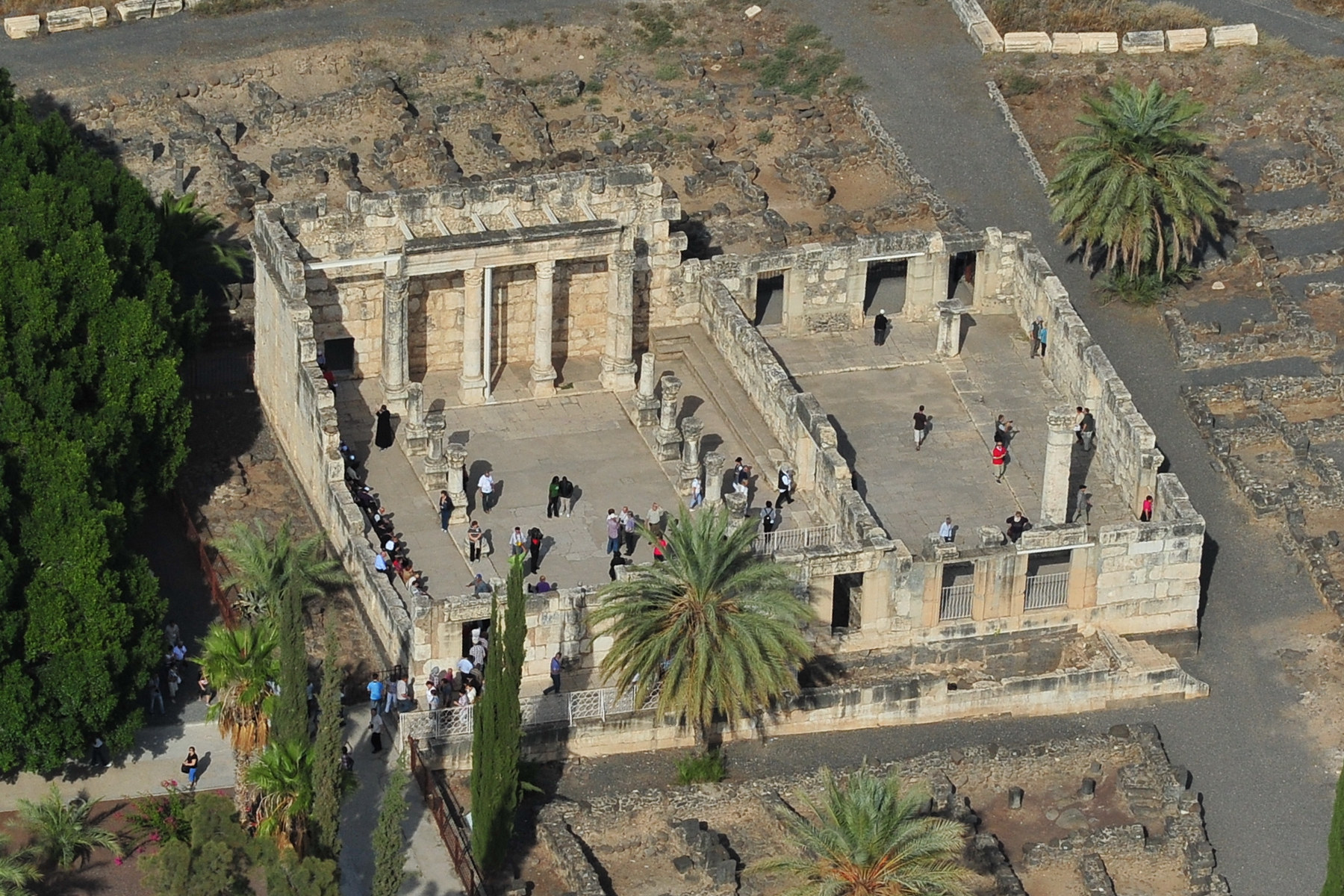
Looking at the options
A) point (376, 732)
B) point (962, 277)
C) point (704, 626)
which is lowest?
point (376, 732)

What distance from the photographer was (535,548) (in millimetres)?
79562

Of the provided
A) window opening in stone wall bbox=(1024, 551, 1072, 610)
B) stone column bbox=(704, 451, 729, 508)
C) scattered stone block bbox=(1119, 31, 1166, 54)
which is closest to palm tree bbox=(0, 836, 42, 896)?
stone column bbox=(704, 451, 729, 508)

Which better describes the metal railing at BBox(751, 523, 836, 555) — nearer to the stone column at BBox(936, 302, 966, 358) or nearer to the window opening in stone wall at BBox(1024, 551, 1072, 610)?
the window opening in stone wall at BBox(1024, 551, 1072, 610)

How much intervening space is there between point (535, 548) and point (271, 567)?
20.9ft

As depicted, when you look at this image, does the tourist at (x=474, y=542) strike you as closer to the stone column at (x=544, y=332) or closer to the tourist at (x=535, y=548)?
the tourist at (x=535, y=548)

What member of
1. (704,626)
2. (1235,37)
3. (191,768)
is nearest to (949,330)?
(704,626)

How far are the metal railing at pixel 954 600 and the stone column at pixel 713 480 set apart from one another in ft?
20.5

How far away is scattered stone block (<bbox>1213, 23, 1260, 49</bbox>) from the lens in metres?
107

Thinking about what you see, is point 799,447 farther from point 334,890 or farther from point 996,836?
point 334,890

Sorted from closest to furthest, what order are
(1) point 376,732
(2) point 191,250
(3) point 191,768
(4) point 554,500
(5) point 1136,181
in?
(3) point 191,768, (1) point 376,732, (4) point 554,500, (5) point 1136,181, (2) point 191,250

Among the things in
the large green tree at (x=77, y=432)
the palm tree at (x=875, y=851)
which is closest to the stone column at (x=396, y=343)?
the large green tree at (x=77, y=432)

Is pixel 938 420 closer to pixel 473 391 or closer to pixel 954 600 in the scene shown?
pixel 954 600

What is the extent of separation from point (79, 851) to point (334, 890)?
11.5 metres

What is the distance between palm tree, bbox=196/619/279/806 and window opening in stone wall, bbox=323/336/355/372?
51.5 feet
